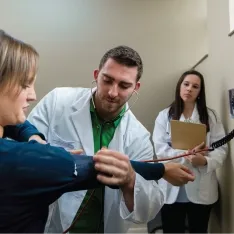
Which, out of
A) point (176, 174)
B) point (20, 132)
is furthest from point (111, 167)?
point (20, 132)

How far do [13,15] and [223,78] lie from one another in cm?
195

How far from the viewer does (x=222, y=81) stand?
2045 millimetres

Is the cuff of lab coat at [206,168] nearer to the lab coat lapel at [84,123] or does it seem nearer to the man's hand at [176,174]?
the lab coat lapel at [84,123]

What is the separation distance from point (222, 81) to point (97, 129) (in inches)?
48.1

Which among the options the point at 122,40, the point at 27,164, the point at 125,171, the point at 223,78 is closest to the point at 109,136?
the point at 125,171

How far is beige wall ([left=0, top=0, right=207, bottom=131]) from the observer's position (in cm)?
273

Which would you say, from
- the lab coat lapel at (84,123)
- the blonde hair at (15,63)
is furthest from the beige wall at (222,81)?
the blonde hair at (15,63)

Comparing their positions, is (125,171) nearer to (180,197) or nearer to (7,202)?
(7,202)

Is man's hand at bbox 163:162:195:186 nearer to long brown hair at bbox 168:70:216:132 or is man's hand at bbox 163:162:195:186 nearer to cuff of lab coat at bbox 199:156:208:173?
cuff of lab coat at bbox 199:156:208:173

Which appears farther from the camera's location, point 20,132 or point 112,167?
point 20,132

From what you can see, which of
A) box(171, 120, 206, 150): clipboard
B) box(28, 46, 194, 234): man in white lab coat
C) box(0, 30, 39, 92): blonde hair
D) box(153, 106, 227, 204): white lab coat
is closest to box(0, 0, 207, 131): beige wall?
box(153, 106, 227, 204): white lab coat

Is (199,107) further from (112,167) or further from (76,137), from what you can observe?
(112,167)

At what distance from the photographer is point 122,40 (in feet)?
9.16

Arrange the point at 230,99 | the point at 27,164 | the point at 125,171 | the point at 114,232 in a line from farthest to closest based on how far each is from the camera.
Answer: the point at 230,99 → the point at 114,232 → the point at 125,171 → the point at 27,164
